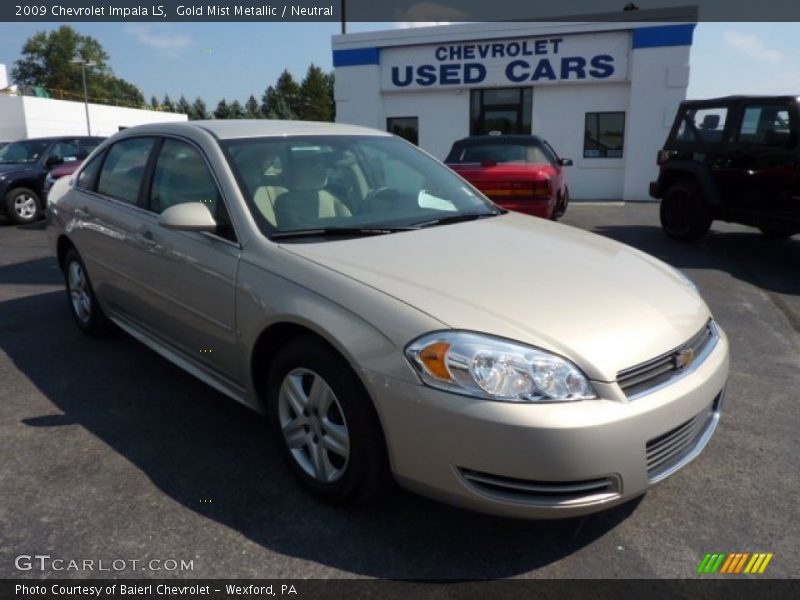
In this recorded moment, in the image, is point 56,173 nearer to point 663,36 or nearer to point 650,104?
point 650,104

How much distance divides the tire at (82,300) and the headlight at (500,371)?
3313 millimetres

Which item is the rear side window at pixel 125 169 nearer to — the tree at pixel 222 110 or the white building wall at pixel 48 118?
the white building wall at pixel 48 118

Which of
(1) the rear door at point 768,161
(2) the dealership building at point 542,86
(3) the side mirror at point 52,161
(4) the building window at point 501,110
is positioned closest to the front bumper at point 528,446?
(1) the rear door at point 768,161

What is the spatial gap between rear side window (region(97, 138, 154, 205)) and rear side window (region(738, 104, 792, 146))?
7051mm

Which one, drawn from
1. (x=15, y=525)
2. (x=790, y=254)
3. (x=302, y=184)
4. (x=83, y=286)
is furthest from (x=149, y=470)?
(x=790, y=254)

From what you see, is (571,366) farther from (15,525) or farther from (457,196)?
(15,525)

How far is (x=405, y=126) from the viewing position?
18906mm

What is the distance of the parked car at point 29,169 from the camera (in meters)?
11.2

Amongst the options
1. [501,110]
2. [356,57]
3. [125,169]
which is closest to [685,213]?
[125,169]

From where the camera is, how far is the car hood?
2227 millimetres

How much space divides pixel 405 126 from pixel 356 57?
2.41m

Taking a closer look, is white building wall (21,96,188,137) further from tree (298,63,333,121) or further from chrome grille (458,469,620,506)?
chrome grille (458,469,620,506)

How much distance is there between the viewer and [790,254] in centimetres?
848

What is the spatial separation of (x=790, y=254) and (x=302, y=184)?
7.74m
